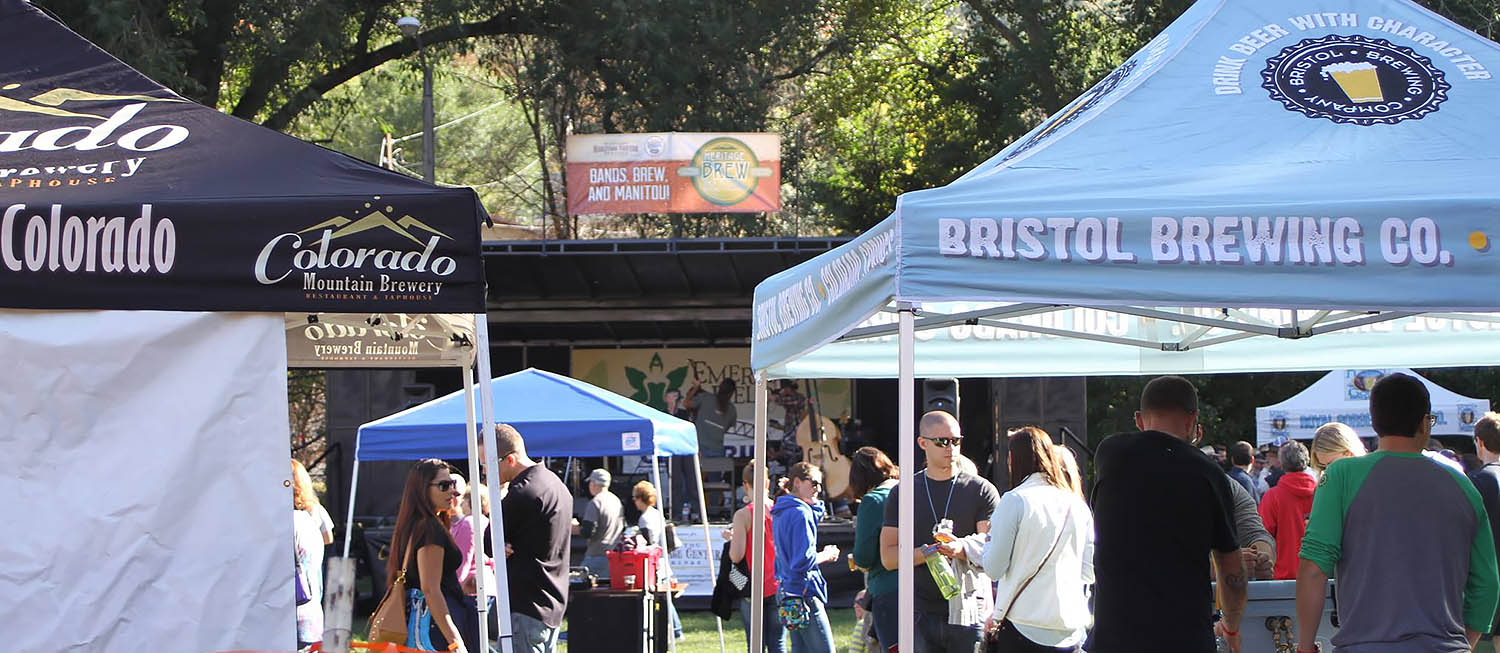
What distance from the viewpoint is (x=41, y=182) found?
3.92 metres

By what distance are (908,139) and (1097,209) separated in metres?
26.0

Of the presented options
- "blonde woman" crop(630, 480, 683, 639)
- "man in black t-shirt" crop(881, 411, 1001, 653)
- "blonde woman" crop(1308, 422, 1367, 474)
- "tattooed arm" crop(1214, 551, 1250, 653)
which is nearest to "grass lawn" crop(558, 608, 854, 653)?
"blonde woman" crop(630, 480, 683, 639)

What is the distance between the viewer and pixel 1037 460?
16.8ft

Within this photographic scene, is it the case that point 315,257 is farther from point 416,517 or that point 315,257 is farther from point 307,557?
point 307,557

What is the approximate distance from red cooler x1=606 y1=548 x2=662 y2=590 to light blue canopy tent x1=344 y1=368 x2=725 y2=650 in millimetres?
892

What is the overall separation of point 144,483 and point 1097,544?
2.66 meters

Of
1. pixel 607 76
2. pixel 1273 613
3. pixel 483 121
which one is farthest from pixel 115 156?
pixel 483 121

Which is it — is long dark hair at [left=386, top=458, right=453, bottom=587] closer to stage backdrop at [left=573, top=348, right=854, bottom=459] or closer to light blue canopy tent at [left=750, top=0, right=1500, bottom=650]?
light blue canopy tent at [left=750, top=0, right=1500, bottom=650]

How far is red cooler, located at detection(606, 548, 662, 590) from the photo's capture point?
874cm

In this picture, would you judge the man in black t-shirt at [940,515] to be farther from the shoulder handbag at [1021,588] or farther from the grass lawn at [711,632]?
the grass lawn at [711,632]

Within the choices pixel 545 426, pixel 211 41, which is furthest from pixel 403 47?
pixel 545 426

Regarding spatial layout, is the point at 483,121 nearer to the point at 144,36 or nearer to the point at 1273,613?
the point at 144,36

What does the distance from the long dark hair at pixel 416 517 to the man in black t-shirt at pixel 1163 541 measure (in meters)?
2.96

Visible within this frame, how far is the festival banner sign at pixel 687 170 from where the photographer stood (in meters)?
17.7
